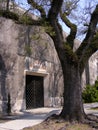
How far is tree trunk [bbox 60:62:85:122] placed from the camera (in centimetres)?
1150

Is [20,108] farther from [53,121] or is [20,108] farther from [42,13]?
[42,13]

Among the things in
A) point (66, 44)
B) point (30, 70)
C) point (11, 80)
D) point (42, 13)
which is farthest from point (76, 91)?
point (30, 70)

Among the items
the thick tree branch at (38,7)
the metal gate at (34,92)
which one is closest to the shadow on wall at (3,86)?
the metal gate at (34,92)

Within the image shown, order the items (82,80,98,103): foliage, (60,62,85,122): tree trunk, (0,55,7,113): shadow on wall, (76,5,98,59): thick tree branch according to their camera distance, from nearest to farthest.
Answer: (60,62,85,122): tree trunk, (76,5,98,59): thick tree branch, (0,55,7,113): shadow on wall, (82,80,98,103): foliage

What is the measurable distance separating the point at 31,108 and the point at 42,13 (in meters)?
8.29

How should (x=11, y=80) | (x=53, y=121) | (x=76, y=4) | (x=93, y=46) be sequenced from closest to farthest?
(x=53, y=121) → (x=93, y=46) → (x=76, y=4) → (x=11, y=80)

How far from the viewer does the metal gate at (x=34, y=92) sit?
Result: 61.5 ft

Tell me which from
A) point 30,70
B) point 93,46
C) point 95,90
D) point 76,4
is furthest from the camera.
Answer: point 95,90

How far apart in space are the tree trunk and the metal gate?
701cm

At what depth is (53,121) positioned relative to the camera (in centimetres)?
1141

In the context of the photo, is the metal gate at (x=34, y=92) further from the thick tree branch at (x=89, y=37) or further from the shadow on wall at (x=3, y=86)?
the thick tree branch at (x=89, y=37)

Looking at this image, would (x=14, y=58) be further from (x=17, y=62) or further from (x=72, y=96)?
(x=72, y=96)

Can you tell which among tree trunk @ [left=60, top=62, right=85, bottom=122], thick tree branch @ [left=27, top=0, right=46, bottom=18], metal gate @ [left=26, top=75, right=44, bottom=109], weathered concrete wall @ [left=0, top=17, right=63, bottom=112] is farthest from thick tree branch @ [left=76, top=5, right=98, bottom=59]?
metal gate @ [left=26, top=75, right=44, bottom=109]

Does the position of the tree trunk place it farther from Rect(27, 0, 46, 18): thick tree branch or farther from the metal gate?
the metal gate
